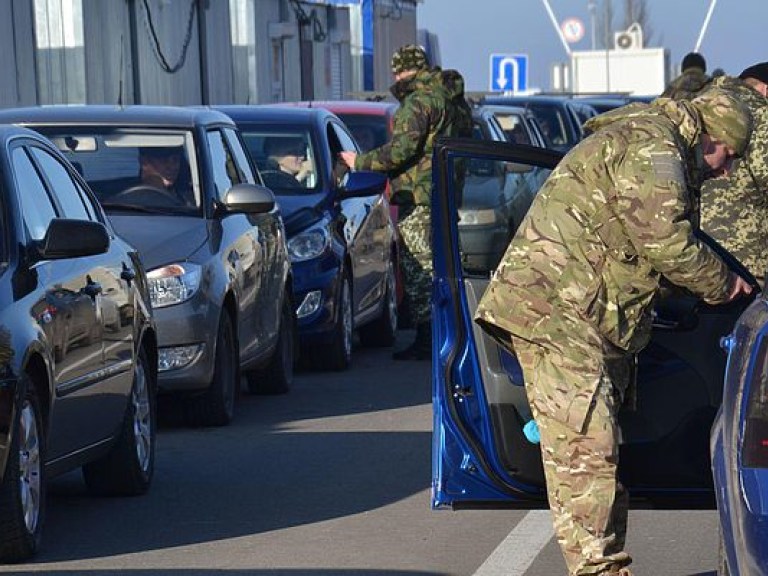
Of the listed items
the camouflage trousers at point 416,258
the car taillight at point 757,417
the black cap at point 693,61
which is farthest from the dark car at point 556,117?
the car taillight at point 757,417

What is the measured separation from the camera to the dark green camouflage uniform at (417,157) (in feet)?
47.6

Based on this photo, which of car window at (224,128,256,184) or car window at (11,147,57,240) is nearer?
car window at (11,147,57,240)

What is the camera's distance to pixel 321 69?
4169 centimetres

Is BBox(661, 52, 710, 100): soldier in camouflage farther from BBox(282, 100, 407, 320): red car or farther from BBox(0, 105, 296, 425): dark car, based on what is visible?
BBox(282, 100, 407, 320): red car

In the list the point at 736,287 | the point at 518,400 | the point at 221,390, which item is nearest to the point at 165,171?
the point at 221,390

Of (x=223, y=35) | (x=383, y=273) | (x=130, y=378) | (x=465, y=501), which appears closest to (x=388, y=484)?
(x=130, y=378)

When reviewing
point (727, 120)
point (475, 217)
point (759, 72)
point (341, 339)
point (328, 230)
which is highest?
point (727, 120)

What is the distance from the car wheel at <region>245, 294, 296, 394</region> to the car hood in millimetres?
1490

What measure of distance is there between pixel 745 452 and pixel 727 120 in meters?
1.75

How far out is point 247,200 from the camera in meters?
A: 11.5

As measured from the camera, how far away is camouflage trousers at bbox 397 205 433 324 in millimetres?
14672

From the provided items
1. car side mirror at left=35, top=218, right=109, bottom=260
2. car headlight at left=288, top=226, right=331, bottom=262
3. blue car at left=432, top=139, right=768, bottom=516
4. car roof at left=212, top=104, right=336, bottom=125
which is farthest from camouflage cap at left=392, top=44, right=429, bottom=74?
blue car at left=432, top=139, right=768, bottom=516

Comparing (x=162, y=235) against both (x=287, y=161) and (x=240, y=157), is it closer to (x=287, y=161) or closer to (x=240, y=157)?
(x=240, y=157)

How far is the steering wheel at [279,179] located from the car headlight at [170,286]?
3.59m
